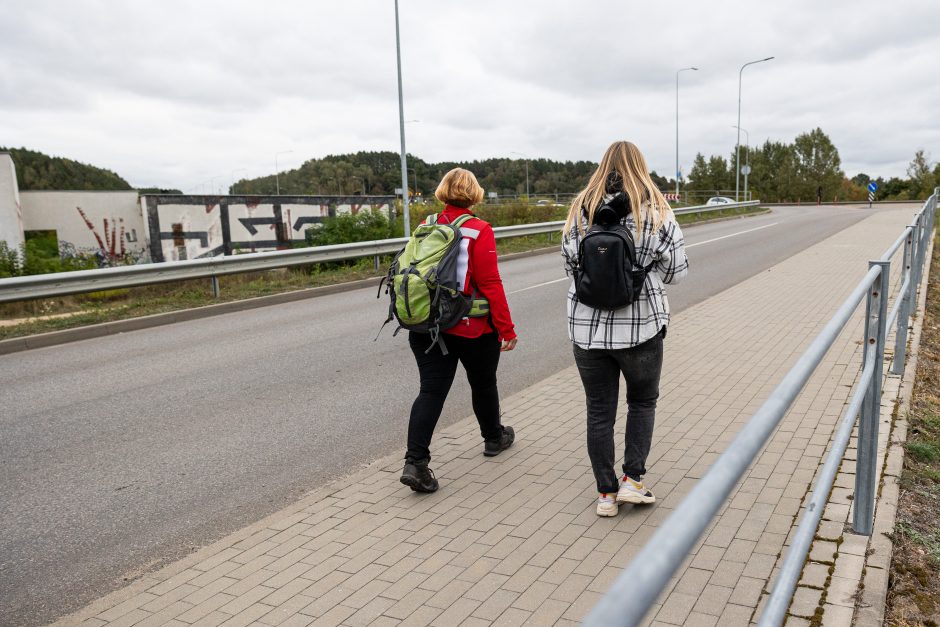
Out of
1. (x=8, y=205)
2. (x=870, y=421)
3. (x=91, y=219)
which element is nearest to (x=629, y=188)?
(x=870, y=421)

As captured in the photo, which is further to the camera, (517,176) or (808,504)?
(517,176)

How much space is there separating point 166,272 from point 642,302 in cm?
1087

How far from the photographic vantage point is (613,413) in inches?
158

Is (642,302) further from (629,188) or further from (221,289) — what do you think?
(221,289)

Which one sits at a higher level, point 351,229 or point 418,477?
point 351,229

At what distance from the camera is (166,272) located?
12805 millimetres

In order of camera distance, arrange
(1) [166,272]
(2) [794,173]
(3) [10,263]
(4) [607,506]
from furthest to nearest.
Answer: (2) [794,173] < (3) [10,263] < (1) [166,272] < (4) [607,506]

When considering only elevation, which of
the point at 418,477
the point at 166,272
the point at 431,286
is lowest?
the point at 418,477

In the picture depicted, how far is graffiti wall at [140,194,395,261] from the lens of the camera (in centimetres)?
3484

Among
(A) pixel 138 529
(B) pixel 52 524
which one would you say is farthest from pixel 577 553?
(B) pixel 52 524

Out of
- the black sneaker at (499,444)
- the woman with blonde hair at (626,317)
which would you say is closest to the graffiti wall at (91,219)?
the black sneaker at (499,444)

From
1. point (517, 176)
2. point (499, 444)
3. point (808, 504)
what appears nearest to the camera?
point (808, 504)

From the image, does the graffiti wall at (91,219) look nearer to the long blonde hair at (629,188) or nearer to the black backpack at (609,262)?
the long blonde hair at (629,188)

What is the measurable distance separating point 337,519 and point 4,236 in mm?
33582
